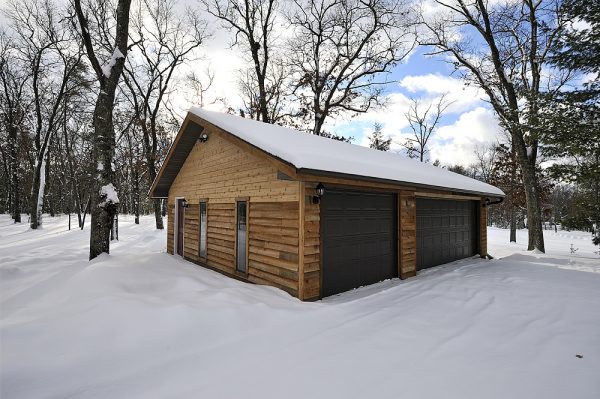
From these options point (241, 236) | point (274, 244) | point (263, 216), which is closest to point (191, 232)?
point (241, 236)

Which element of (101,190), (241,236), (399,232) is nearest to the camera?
(101,190)

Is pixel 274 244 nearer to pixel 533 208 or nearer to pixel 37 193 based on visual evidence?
pixel 533 208

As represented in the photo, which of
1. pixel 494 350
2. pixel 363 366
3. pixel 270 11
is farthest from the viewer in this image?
pixel 270 11

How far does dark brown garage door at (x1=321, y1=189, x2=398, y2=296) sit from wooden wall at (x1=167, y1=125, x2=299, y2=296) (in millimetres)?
741

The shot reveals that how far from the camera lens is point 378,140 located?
27.4 metres

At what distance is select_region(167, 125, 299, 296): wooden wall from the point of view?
595cm

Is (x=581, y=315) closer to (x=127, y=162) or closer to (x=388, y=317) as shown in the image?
(x=388, y=317)

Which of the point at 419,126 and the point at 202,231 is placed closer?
the point at 202,231

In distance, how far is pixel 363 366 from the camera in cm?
339

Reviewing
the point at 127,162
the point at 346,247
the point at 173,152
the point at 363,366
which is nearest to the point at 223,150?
the point at 173,152

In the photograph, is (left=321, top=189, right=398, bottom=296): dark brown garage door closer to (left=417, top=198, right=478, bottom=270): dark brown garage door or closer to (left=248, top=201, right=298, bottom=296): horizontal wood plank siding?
(left=248, top=201, right=298, bottom=296): horizontal wood plank siding

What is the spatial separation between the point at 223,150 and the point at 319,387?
6.61 metres

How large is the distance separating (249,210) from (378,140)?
2270 cm

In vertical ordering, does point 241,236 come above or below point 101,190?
below
